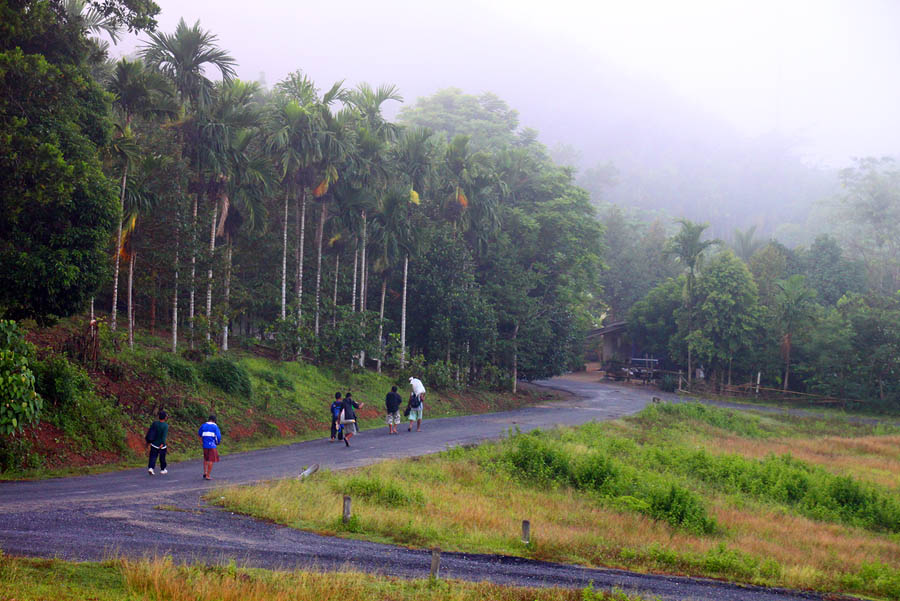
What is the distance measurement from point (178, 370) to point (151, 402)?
2609 mm

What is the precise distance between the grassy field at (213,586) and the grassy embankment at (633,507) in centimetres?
271

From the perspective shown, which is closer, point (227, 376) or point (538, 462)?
point (538, 462)

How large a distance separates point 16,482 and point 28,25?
1187cm

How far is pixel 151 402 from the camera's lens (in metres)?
22.0

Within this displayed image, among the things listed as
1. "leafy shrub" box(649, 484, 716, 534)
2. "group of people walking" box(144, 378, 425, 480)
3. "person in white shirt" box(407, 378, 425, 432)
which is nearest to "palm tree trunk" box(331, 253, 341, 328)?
"group of people walking" box(144, 378, 425, 480)

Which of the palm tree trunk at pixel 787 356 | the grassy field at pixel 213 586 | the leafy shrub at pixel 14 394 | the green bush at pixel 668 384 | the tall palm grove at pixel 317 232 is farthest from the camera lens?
the green bush at pixel 668 384

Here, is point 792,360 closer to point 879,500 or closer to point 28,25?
point 879,500

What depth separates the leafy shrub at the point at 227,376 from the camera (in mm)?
25766

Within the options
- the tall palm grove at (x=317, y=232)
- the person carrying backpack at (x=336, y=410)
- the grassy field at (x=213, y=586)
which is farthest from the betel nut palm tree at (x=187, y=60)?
the grassy field at (x=213, y=586)

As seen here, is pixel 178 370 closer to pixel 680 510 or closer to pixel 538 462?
pixel 538 462

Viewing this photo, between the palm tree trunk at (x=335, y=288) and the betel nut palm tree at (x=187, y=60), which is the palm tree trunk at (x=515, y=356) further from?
the betel nut palm tree at (x=187, y=60)

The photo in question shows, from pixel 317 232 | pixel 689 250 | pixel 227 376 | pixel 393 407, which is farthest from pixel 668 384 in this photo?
pixel 227 376

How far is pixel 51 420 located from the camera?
18.6 meters

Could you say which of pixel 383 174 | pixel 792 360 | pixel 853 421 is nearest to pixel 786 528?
pixel 383 174
